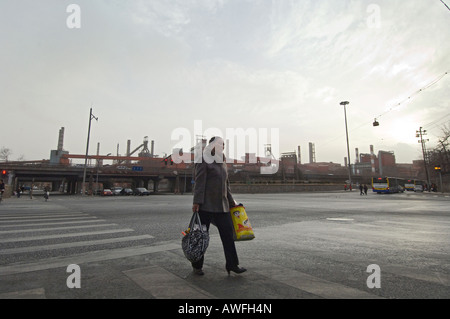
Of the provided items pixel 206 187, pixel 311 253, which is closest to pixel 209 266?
pixel 206 187

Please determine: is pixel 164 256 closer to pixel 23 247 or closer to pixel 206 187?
pixel 206 187

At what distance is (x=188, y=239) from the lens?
3.19m

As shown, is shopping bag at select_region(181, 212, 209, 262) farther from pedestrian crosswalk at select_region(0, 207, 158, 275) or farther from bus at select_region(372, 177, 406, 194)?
bus at select_region(372, 177, 406, 194)

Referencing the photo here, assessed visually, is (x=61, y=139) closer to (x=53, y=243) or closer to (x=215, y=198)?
(x=53, y=243)

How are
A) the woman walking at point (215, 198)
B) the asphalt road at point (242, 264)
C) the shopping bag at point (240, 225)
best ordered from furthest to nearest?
the shopping bag at point (240, 225) → the woman walking at point (215, 198) → the asphalt road at point (242, 264)

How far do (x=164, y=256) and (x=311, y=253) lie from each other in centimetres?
244

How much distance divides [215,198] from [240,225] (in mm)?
504

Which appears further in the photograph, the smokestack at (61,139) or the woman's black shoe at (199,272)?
the smokestack at (61,139)

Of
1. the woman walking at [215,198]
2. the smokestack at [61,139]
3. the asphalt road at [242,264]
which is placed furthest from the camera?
the smokestack at [61,139]

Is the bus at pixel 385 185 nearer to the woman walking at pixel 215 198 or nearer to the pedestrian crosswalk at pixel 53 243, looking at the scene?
the pedestrian crosswalk at pixel 53 243

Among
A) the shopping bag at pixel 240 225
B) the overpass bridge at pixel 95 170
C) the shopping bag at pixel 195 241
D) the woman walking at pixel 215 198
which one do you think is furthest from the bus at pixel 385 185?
the shopping bag at pixel 195 241

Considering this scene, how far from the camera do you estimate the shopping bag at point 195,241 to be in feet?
10.2

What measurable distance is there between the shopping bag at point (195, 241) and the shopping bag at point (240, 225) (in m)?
0.43

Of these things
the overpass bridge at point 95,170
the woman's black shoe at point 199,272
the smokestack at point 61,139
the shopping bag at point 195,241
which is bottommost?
the woman's black shoe at point 199,272
